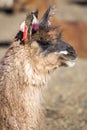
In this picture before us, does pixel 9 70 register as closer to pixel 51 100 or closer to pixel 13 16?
pixel 51 100

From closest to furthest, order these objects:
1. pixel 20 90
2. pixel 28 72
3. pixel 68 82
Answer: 1. pixel 28 72
2. pixel 20 90
3. pixel 68 82

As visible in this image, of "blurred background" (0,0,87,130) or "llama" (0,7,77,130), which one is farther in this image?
"blurred background" (0,0,87,130)

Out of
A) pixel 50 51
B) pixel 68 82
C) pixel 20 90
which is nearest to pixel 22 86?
pixel 20 90

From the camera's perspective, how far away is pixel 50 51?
554 cm

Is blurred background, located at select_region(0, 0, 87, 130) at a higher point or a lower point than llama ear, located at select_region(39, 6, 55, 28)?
lower

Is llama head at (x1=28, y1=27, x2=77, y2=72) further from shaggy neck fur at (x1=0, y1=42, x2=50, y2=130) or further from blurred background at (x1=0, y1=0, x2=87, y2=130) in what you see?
blurred background at (x1=0, y1=0, x2=87, y2=130)

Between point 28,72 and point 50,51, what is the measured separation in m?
0.30

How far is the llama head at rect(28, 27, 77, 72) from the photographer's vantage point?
548 cm

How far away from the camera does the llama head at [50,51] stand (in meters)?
5.48

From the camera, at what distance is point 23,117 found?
5598 millimetres

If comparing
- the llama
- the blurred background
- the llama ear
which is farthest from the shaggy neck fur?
the blurred background

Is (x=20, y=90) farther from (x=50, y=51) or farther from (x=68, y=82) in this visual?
(x=68, y=82)

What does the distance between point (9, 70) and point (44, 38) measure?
1.48ft

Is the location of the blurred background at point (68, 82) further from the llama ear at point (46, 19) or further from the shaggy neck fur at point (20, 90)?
the shaggy neck fur at point (20, 90)
